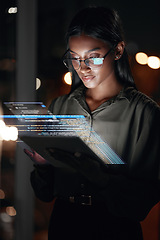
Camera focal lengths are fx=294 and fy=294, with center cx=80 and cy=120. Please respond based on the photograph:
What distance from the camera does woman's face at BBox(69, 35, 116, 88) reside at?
140 cm

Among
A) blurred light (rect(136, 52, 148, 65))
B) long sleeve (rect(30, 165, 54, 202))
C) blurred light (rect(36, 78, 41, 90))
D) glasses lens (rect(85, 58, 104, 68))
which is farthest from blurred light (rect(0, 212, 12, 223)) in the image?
blurred light (rect(136, 52, 148, 65))

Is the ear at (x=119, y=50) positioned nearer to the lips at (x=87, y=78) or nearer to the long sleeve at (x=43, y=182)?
the lips at (x=87, y=78)

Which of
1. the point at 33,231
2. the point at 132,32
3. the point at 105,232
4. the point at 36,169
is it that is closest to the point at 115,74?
the point at 132,32

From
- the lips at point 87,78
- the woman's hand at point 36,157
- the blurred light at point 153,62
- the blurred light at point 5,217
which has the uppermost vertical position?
the blurred light at point 153,62

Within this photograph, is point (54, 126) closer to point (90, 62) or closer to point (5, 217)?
point (90, 62)

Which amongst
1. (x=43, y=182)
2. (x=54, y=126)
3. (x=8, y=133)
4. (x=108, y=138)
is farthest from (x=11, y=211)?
(x=108, y=138)

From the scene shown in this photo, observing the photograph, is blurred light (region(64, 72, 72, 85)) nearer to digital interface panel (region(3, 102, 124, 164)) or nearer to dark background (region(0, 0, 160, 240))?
dark background (region(0, 0, 160, 240))

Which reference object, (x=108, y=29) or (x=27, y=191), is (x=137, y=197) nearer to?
(x=27, y=191)

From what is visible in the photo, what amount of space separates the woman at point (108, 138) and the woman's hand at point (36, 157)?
0.13 metres

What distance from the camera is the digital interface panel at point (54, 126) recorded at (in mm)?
1443

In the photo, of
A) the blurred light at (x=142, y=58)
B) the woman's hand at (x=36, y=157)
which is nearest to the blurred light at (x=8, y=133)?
the woman's hand at (x=36, y=157)

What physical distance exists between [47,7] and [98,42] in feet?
1.30

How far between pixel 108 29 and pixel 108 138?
52cm

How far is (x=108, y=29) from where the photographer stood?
1.39 metres
